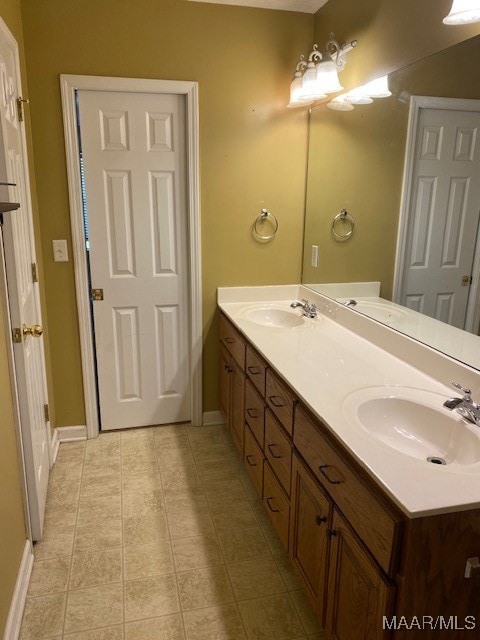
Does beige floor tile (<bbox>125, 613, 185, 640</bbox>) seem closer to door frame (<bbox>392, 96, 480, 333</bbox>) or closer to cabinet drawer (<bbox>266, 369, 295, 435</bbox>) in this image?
cabinet drawer (<bbox>266, 369, 295, 435</bbox>)

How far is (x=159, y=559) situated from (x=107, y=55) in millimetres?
2484

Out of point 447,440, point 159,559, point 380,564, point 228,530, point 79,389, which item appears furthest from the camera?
point 79,389

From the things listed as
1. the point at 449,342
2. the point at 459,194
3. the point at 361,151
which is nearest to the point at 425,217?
the point at 459,194

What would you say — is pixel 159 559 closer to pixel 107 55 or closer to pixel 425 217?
pixel 425 217

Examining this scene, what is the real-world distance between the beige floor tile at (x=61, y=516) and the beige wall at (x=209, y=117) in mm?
699

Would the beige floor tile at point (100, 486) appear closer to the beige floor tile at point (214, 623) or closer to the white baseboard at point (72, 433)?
the white baseboard at point (72, 433)

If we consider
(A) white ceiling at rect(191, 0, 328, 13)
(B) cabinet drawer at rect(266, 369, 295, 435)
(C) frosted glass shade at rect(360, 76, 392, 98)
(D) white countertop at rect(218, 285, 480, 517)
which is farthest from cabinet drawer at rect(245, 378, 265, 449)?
(A) white ceiling at rect(191, 0, 328, 13)

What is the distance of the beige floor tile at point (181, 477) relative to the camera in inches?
99.5

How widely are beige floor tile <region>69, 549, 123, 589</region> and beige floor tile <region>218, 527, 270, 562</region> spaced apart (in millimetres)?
449

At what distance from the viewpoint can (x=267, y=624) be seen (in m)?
1.72

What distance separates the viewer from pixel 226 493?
247 centimetres

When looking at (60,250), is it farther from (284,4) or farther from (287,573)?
(287,573)

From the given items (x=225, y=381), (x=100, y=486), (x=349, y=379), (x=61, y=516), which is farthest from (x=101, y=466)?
(x=349, y=379)

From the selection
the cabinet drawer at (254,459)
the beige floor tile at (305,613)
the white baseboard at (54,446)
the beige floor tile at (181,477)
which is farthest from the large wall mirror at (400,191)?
the white baseboard at (54,446)
